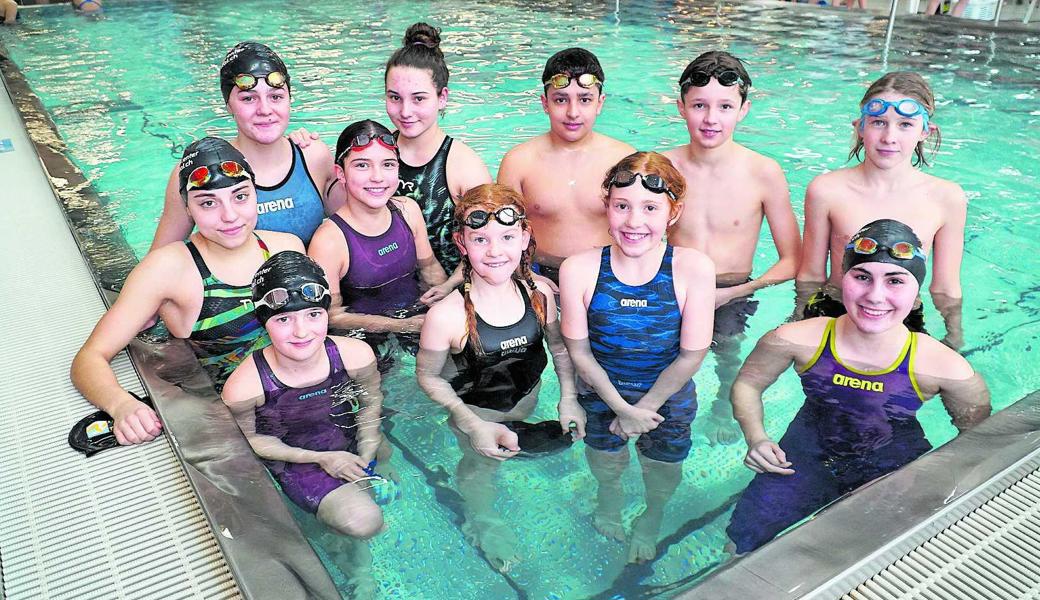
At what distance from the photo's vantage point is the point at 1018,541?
2086 mm

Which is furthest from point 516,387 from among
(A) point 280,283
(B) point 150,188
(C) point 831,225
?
(B) point 150,188

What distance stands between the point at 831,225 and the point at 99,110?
885cm

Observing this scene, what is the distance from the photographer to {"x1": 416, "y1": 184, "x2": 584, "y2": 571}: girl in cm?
301

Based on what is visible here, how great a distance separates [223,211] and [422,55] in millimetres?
1524

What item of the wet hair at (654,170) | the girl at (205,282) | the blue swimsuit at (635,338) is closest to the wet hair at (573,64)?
the wet hair at (654,170)

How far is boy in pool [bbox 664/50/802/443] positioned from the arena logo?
0.76m

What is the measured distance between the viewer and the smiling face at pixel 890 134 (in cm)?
337

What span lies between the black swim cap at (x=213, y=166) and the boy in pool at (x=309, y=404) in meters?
0.43

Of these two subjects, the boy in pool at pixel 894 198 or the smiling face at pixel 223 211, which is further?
the boy in pool at pixel 894 198

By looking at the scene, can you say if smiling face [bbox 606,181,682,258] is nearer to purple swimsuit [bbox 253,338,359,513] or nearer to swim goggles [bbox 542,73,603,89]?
swim goggles [bbox 542,73,603,89]

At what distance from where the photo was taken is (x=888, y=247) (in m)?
2.70

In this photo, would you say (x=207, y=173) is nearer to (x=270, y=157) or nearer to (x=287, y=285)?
(x=287, y=285)

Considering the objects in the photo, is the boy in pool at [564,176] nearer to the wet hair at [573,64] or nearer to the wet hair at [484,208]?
the wet hair at [573,64]

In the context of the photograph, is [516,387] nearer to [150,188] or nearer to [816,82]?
[150,188]
